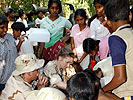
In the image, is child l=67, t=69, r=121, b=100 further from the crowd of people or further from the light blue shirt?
the light blue shirt

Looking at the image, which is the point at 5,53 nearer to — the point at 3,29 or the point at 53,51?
the point at 3,29

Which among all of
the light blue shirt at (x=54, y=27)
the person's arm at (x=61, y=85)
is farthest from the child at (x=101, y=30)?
the person's arm at (x=61, y=85)

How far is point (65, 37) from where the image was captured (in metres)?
3.11

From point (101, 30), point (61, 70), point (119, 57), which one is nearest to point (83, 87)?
point (119, 57)

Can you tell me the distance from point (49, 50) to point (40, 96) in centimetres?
155

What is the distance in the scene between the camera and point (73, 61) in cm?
262

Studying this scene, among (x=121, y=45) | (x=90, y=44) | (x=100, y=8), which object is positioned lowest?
(x=90, y=44)

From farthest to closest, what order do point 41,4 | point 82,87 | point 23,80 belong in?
point 41,4 < point 23,80 < point 82,87

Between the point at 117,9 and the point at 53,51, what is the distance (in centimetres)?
183

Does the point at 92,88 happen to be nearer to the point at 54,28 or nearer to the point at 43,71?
the point at 43,71

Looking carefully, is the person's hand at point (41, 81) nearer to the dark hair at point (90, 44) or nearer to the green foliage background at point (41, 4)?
the dark hair at point (90, 44)

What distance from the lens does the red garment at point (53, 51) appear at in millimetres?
3100

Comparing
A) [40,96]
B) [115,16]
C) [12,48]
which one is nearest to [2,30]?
[12,48]

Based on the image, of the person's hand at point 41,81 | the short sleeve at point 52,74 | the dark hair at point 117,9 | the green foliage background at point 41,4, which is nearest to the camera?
the dark hair at point 117,9
